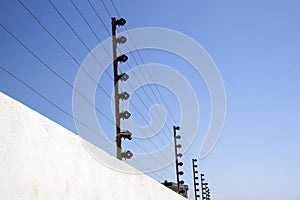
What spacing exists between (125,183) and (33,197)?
2.41 m

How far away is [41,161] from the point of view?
2316mm

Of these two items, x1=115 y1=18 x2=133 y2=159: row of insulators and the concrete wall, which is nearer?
the concrete wall

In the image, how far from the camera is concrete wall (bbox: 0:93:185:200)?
1.98 meters

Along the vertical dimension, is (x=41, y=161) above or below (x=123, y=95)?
below

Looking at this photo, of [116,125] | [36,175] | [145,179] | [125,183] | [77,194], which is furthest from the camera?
[116,125]

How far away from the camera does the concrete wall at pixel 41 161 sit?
6.51ft

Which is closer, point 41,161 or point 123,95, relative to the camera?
point 41,161

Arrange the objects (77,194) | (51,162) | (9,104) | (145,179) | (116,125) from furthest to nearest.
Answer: (116,125) < (145,179) < (77,194) < (51,162) < (9,104)

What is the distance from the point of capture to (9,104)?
2049mm

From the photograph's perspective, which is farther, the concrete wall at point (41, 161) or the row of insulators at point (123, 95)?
the row of insulators at point (123, 95)

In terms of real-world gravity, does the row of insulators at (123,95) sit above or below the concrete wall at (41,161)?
above

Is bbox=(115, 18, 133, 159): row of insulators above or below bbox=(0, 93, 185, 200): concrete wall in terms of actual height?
above

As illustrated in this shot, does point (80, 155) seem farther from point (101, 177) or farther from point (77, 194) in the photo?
point (101, 177)

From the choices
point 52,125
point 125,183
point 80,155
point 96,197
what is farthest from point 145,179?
point 52,125
